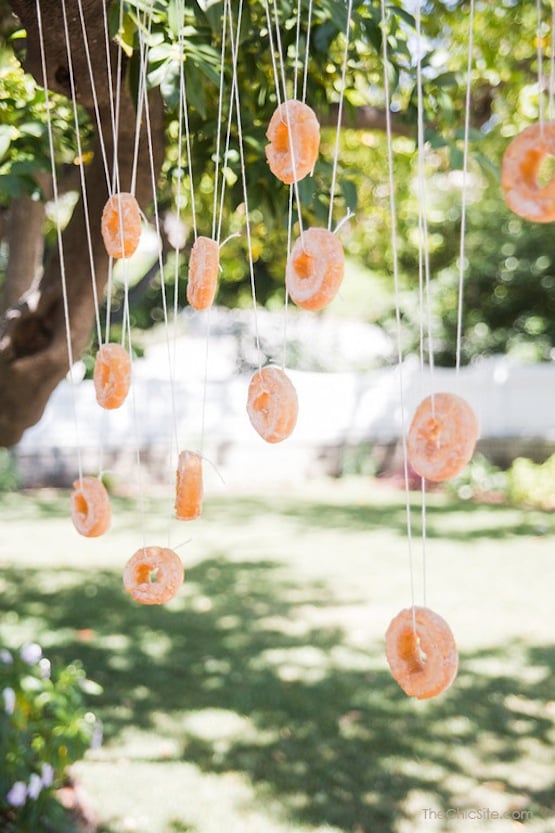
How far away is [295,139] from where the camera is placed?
1.21 m

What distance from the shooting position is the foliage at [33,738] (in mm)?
2566

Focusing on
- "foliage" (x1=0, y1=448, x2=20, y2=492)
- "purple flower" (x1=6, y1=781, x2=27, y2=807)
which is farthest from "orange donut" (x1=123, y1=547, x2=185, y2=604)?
"foliage" (x1=0, y1=448, x2=20, y2=492)

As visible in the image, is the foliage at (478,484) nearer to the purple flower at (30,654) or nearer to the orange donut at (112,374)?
the purple flower at (30,654)

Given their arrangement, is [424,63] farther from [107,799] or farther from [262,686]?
[262,686]

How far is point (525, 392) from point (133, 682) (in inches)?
371

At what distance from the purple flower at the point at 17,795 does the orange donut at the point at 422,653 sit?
1798 mm

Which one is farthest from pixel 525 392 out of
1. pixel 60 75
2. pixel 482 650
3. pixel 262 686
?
pixel 60 75

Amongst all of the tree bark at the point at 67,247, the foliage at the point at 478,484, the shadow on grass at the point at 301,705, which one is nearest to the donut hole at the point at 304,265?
the tree bark at the point at 67,247

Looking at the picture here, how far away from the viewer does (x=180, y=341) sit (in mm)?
20016

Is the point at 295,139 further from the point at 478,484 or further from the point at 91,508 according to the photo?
the point at 478,484

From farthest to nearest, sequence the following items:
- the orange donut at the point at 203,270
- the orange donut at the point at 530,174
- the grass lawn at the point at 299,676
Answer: the grass lawn at the point at 299,676 → the orange donut at the point at 203,270 → the orange donut at the point at 530,174

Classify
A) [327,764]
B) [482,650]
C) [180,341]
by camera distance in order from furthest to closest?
[180,341] < [482,650] < [327,764]

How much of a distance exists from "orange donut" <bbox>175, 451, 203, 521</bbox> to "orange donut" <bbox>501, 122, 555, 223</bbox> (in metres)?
0.68

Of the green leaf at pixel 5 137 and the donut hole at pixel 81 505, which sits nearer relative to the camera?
the donut hole at pixel 81 505
